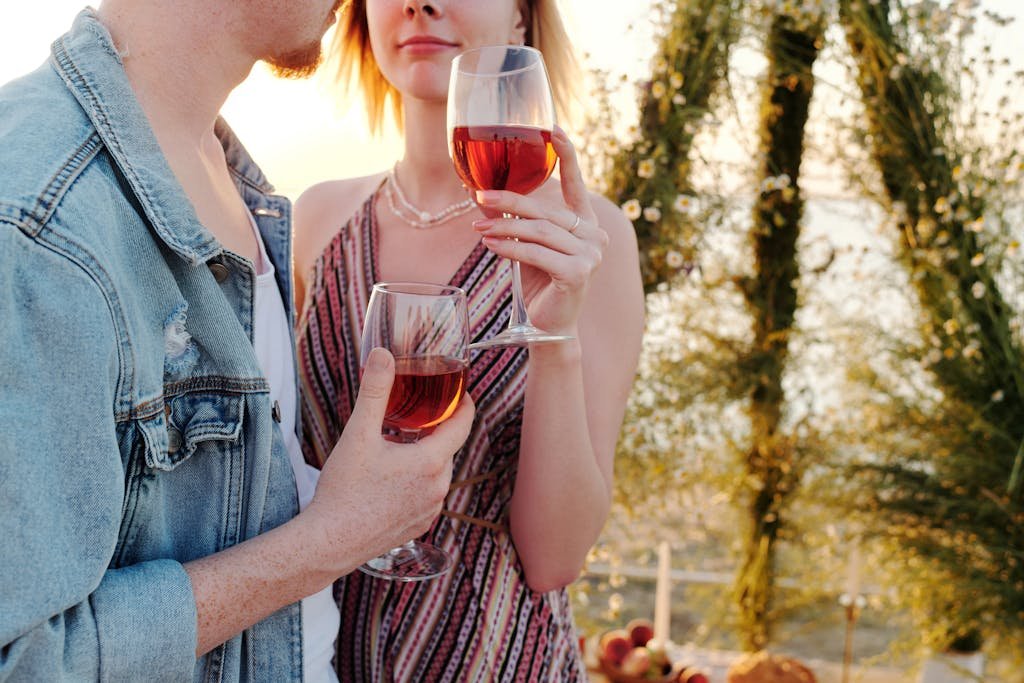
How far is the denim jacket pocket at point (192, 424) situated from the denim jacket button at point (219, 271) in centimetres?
17

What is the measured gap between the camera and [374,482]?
1152 millimetres

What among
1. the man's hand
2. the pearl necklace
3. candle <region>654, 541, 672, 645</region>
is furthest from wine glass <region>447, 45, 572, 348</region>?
candle <region>654, 541, 672, 645</region>

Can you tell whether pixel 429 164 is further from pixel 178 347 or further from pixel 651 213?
pixel 651 213

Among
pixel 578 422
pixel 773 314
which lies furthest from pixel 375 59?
pixel 773 314

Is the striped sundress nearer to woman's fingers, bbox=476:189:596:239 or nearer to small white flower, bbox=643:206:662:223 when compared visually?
woman's fingers, bbox=476:189:596:239

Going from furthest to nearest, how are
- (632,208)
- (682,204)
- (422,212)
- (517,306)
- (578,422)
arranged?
(682,204)
(632,208)
(422,212)
(578,422)
(517,306)

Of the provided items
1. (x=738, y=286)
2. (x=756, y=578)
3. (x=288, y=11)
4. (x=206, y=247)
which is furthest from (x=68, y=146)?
(x=756, y=578)

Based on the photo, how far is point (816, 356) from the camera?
12.7 feet

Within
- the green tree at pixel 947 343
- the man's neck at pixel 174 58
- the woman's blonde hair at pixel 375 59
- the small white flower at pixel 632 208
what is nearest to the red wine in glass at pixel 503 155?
the man's neck at pixel 174 58

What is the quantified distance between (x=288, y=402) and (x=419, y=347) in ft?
1.02

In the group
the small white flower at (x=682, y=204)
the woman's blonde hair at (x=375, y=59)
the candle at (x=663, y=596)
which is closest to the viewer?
the woman's blonde hair at (x=375, y=59)

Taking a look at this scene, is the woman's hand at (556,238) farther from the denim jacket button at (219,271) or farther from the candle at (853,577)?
the candle at (853,577)

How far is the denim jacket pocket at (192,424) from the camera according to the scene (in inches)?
40.5

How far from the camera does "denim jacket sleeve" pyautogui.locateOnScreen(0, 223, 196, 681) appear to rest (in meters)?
0.83
